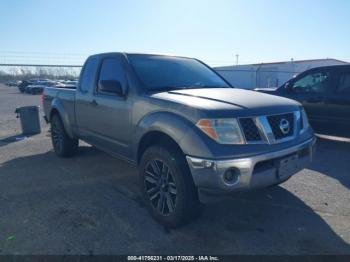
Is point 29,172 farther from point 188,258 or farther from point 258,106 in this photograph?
point 258,106

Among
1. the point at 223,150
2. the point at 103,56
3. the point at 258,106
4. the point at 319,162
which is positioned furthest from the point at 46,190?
the point at 319,162

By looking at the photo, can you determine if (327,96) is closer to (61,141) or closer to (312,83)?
(312,83)

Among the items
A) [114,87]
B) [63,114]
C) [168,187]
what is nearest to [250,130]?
[168,187]

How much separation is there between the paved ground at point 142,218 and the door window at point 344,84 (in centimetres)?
189

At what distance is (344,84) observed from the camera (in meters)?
6.19

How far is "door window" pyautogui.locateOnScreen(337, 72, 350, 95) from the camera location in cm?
614

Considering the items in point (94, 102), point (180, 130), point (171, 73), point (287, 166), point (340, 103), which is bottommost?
point (287, 166)

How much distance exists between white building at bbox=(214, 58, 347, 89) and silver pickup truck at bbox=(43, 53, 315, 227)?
29534 millimetres

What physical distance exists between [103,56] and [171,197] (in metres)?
2.51

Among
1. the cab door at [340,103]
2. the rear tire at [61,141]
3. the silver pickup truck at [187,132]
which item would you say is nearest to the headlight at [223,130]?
the silver pickup truck at [187,132]

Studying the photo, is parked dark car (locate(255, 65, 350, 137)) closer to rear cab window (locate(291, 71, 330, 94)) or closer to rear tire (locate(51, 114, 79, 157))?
rear cab window (locate(291, 71, 330, 94))

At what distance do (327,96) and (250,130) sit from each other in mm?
4541

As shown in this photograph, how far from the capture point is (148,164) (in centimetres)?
330

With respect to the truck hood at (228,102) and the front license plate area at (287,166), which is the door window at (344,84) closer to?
the truck hood at (228,102)
